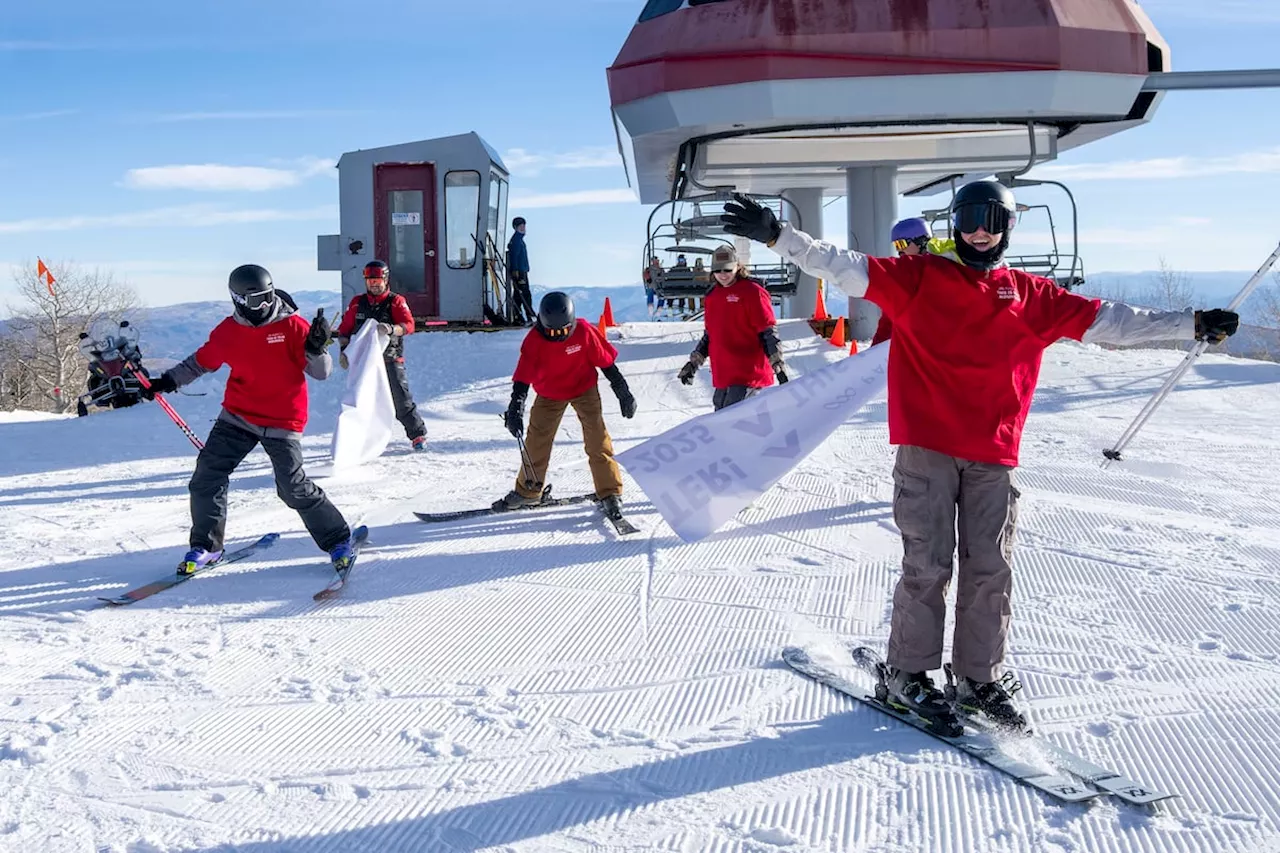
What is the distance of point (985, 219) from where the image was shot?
3.38 metres

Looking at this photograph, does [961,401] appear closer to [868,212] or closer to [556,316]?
[556,316]

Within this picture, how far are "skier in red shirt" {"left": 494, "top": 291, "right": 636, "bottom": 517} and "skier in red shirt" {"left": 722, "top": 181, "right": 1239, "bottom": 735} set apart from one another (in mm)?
3353

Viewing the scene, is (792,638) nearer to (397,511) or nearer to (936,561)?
(936,561)

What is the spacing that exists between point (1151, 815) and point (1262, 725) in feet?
2.95

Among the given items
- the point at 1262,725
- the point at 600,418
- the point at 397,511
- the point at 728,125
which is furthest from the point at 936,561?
the point at 728,125

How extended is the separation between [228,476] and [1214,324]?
15.5 ft

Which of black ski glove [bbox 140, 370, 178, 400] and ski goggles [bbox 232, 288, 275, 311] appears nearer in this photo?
ski goggles [bbox 232, 288, 275, 311]

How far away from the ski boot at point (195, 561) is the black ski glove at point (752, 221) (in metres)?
3.74

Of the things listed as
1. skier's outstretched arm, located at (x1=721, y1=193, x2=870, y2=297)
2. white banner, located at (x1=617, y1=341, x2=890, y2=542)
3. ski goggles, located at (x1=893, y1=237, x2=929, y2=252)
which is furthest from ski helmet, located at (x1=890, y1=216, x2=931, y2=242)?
skier's outstretched arm, located at (x1=721, y1=193, x2=870, y2=297)

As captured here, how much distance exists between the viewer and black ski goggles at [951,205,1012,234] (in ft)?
11.1

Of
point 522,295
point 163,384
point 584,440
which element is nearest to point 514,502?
point 584,440

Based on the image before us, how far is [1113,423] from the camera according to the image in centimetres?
1083

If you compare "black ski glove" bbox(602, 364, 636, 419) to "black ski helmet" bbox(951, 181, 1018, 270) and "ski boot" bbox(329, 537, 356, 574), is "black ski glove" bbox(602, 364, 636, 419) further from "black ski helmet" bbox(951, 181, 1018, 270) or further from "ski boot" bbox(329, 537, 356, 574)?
"black ski helmet" bbox(951, 181, 1018, 270)

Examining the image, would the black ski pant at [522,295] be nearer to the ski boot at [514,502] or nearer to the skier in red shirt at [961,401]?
the ski boot at [514,502]
